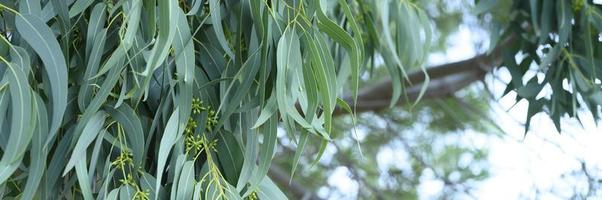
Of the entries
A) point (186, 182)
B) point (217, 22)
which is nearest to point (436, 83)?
point (217, 22)

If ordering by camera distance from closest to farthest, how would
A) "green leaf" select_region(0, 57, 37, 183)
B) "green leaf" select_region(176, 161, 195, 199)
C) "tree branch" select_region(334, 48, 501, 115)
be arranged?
"green leaf" select_region(0, 57, 37, 183) → "green leaf" select_region(176, 161, 195, 199) → "tree branch" select_region(334, 48, 501, 115)

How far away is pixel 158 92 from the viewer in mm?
1393

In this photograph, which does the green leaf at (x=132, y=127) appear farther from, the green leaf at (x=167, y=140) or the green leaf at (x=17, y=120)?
the green leaf at (x=17, y=120)

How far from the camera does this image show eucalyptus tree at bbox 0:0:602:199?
1.24 meters

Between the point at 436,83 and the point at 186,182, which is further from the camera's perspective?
the point at 436,83

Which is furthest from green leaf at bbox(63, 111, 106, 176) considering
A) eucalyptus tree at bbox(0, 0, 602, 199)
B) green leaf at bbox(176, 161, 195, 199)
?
green leaf at bbox(176, 161, 195, 199)

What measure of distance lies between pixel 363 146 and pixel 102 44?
109 inches

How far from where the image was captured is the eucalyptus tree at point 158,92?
1243mm

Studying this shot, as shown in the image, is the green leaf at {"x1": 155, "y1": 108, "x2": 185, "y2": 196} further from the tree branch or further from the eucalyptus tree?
the tree branch

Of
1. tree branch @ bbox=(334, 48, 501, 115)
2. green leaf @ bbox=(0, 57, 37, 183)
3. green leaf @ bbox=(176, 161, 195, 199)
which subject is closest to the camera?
green leaf @ bbox=(0, 57, 37, 183)

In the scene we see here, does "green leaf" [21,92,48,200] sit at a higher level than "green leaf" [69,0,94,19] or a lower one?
lower

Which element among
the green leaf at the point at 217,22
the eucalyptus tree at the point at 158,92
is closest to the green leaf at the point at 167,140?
the eucalyptus tree at the point at 158,92

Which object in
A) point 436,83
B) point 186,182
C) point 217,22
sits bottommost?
point 436,83

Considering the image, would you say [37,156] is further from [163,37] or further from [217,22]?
[217,22]
